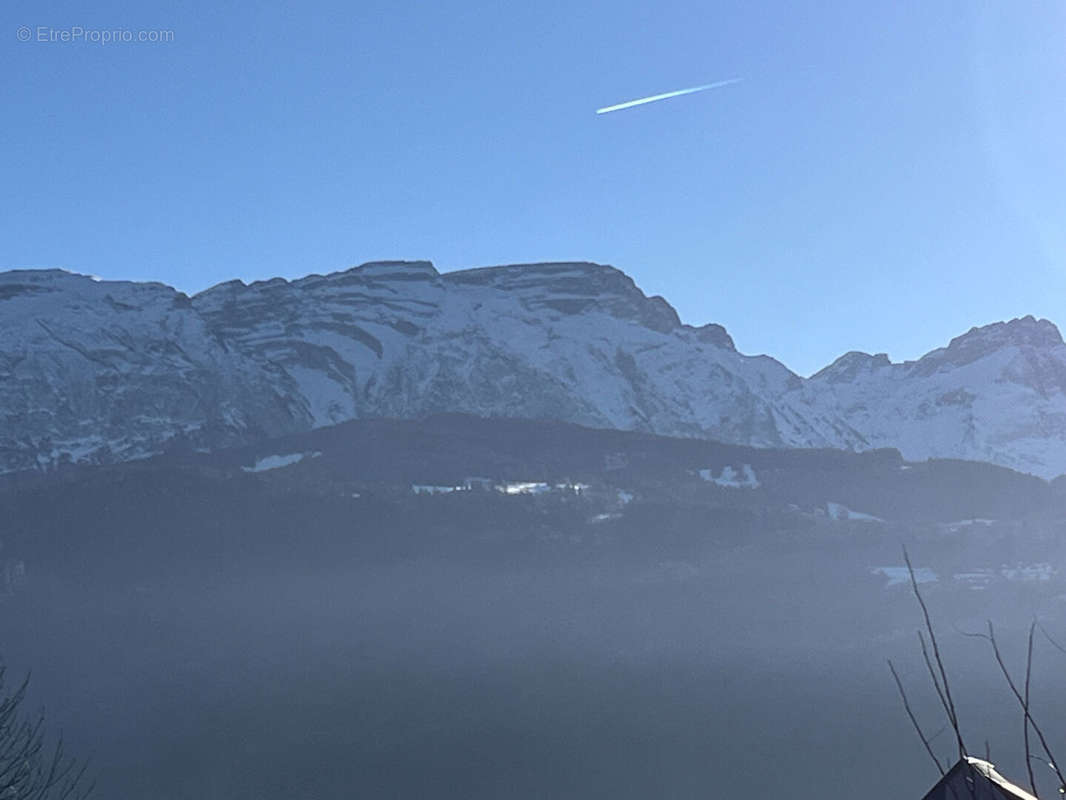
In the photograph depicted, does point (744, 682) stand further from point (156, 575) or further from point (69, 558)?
point (69, 558)

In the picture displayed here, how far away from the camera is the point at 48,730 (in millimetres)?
122875

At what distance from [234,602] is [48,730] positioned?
6966 centimetres

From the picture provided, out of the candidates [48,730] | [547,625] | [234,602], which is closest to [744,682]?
[547,625]

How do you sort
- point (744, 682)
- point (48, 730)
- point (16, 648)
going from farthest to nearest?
1. point (744, 682)
2. point (16, 648)
3. point (48, 730)

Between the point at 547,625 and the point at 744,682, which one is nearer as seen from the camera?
the point at 744,682

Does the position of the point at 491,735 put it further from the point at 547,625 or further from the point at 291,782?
the point at 547,625

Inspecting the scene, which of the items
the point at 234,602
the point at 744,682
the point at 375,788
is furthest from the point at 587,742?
the point at 234,602

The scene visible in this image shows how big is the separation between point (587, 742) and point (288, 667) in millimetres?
51943

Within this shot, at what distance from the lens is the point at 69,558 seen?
190 meters

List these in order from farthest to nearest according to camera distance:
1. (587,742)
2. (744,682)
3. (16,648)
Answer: (744,682), (16,648), (587,742)

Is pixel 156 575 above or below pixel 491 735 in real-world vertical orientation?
above

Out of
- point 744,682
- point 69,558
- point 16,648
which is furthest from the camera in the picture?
point 69,558

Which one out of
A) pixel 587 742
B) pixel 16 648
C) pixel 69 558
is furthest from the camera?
pixel 69 558

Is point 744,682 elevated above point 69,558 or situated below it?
below
